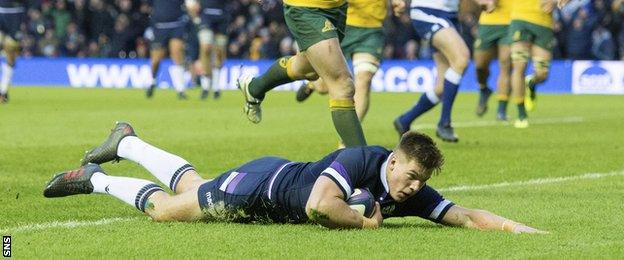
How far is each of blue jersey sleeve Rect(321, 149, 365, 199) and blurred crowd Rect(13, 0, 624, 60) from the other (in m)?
25.5

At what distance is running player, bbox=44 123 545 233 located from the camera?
265 inches

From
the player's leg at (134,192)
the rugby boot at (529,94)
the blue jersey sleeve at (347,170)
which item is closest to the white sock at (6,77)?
the rugby boot at (529,94)

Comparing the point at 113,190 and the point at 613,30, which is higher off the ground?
the point at 113,190

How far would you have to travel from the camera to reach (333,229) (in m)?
6.96

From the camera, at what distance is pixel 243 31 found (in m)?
36.6

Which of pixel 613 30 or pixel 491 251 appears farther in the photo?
pixel 613 30

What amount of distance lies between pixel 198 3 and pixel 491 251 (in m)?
21.0

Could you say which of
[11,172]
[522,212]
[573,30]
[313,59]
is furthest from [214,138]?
[573,30]

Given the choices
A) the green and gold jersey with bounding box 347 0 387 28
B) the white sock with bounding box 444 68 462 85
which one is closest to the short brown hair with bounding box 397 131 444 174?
the green and gold jersey with bounding box 347 0 387 28

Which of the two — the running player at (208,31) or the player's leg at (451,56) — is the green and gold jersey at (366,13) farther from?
the running player at (208,31)

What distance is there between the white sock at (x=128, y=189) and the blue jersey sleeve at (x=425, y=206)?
135 centimetres

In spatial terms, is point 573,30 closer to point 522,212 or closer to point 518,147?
point 518,147

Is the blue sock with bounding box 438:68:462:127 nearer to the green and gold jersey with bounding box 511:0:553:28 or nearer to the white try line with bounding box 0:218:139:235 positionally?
the green and gold jersey with bounding box 511:0:553:28

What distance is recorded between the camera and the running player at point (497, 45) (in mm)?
18125
